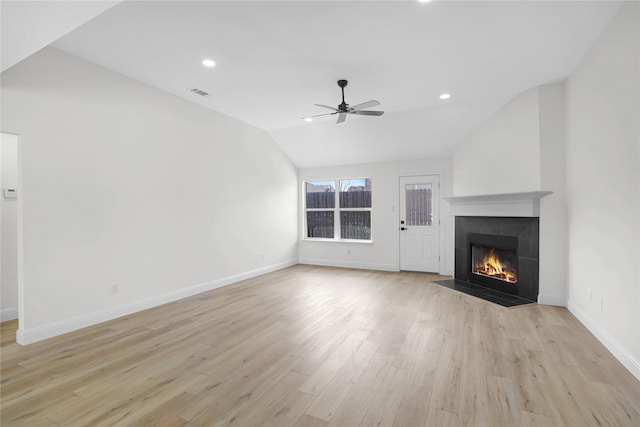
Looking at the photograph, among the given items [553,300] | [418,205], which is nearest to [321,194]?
[418,205]

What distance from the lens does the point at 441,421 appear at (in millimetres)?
1740

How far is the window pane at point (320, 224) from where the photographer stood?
23.8ft

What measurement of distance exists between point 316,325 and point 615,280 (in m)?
2.89

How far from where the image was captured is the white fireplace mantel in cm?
402

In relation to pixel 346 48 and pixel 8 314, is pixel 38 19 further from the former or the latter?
pixel 8 314

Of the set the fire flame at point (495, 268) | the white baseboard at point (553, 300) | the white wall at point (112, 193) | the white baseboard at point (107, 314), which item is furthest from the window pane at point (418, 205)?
the white baseboard at point (107, 314)

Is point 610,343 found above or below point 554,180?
below

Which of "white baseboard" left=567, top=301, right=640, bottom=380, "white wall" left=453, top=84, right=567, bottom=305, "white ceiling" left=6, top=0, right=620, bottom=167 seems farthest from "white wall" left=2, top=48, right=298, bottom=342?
"white baseboard" left=567, top=301, right=640, bottom=380

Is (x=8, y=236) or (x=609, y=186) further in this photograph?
(x=8, y=236)

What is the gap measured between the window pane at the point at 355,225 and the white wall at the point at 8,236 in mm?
5645

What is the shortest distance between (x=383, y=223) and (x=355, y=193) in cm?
103

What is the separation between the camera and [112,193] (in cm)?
349

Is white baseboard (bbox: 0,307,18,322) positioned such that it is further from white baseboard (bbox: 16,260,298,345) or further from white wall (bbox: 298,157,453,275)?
white wall (bbox: 298,157,453,275)

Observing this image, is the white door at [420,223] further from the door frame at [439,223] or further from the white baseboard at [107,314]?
the white baseboard at [107,314]
